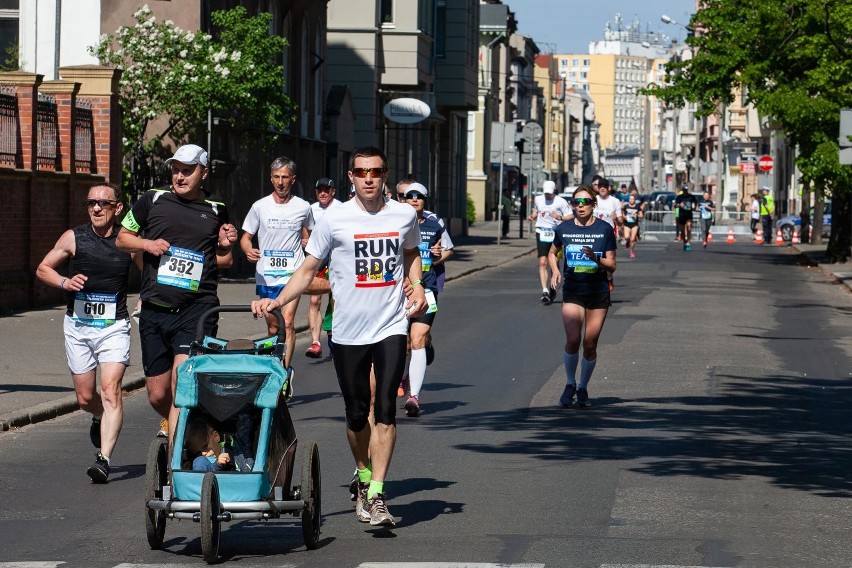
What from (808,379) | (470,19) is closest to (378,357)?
(808,379)

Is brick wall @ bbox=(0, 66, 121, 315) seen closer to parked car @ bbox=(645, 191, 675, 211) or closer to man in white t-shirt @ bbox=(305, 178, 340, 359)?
man in white t-shirt @ bbox=(305, 178, 340, 359)

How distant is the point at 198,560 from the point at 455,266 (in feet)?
97.8

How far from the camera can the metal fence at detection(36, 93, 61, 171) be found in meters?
23.5

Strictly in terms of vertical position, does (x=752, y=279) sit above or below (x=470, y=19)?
below

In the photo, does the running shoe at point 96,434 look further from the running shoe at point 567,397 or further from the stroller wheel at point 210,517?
the running shoe at point 567,397

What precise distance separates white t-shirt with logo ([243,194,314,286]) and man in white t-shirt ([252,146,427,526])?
5763 mm

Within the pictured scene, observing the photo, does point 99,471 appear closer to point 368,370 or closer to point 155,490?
point 155,490

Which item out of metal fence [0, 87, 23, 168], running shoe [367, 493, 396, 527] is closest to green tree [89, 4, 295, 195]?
metal fence [0, 87, 23, 168]

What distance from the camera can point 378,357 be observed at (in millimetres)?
8398

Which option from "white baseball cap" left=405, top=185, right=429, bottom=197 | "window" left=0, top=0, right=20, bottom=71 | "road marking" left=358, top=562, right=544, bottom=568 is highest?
"window" left=0, top=0, right=20, bottom=71

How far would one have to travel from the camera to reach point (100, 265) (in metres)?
10.2

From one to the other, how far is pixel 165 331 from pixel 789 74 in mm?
31682

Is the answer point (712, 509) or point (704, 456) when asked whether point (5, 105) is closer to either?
point (704, 456)

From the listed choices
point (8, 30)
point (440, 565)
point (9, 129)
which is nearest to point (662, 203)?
point (8, 30)
